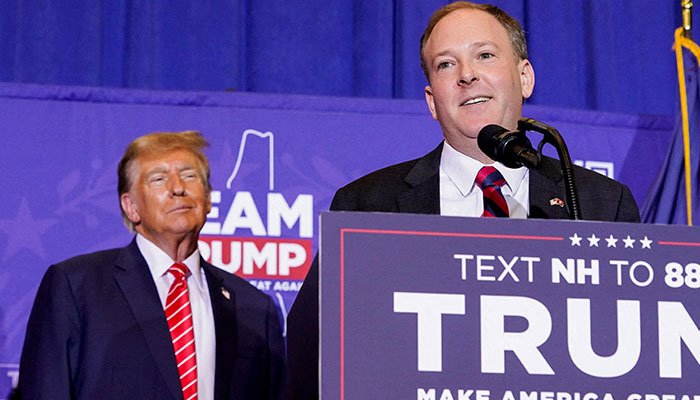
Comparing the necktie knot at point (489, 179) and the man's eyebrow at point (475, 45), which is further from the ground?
the man's eyebrow at point (475, 45)

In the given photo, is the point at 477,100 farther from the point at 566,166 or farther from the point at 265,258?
the point at 265,258

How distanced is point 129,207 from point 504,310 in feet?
5.38

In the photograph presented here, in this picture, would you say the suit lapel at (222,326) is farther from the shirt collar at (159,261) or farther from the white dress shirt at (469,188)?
the white dress shirt at (469,188)

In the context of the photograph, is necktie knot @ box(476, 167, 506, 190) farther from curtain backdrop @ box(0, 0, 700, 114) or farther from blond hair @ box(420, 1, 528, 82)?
curtain backdrop @ box(0, 0, 700, 114)

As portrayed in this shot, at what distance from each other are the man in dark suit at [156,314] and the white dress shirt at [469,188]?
→ 0.83 m

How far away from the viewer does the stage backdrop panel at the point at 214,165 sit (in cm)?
241

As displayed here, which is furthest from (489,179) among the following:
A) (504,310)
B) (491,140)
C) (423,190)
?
(504,310)

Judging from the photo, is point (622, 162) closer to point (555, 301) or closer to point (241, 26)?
point (241, 26)

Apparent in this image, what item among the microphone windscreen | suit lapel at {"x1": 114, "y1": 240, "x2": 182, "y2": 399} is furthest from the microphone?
suit lapel at {"x1": 114, "y1": 240, "x2": 182, "y2": 399}

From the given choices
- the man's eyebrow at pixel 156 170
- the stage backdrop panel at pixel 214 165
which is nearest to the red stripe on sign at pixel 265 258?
the stage backdrop panel at pixel 214 165

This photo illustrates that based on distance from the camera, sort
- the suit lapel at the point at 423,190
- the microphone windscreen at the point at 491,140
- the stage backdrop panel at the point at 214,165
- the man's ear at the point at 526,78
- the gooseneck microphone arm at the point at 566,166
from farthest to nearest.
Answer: the stage backdrop panel at the point at 214,165 → the man's ear at the point at 526,78 → the suit lapel at the point at 423,190 → the microphone windscreen at the point at 491,140 → the gooseneck microphone arm at the point at 566,166

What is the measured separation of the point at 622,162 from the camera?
277 centimetres

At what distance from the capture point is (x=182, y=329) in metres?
2.29

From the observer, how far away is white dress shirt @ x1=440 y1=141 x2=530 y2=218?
1675 millimetres
